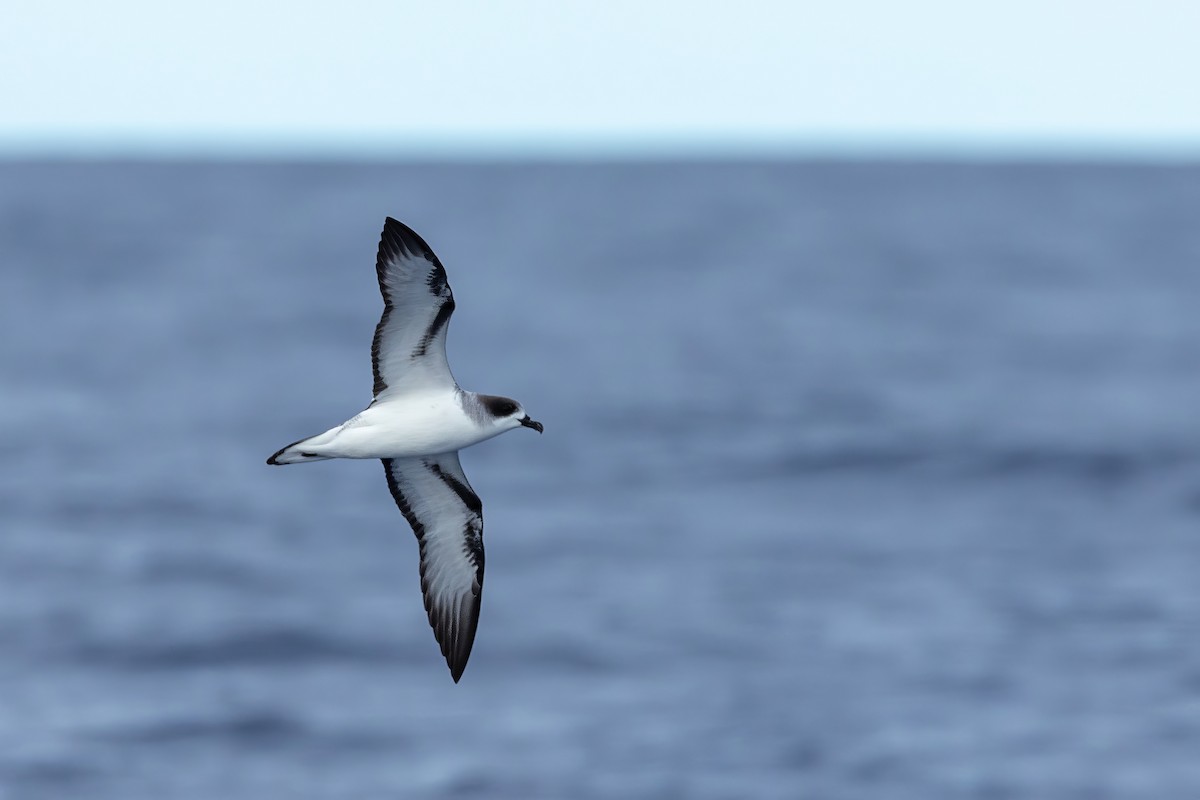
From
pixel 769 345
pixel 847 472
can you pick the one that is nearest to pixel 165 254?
pixel 769 345

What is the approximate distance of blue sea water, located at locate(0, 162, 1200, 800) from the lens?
23.0 metres

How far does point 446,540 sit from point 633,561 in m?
20.1

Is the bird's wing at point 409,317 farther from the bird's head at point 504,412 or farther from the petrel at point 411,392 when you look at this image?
the bird's head at point 504,412

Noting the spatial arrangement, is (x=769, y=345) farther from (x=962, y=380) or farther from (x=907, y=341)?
(x=962, y=380)

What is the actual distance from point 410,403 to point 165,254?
9735cm

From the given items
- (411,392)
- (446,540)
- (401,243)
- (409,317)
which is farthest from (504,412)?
(446,540)

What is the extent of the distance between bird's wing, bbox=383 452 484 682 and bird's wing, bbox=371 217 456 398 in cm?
120

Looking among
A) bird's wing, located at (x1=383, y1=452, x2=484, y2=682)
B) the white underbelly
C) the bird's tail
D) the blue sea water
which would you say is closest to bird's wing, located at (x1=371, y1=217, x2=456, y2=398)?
the white underbelly

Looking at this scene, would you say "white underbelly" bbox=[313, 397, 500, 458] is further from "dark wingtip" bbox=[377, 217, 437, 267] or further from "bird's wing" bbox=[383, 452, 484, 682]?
"bird's wing" bbox=[383, 452, 484, 682]

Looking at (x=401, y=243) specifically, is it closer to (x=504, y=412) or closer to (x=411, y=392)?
(x=411, y=392)

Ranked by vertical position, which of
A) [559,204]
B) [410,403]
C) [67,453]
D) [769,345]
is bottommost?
[410,403]

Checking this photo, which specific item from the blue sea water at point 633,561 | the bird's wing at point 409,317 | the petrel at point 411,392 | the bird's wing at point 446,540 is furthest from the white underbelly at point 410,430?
the blue sea water at point 633,561

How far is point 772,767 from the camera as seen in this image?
22.3 metres

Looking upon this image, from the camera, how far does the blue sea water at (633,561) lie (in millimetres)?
23000
